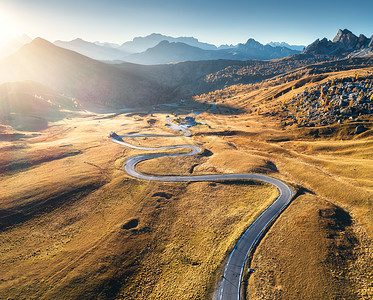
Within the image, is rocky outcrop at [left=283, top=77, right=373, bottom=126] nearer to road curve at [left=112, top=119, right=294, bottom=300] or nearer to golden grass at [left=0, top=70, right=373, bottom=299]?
golden grass at [left=0, top=70, right=373, bottom=299]

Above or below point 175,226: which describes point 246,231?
above

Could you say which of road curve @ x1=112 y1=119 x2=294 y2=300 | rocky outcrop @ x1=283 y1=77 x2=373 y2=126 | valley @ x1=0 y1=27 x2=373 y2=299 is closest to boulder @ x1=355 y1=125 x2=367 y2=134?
valley @ x1=0 y1=27 x2=373 y2=299

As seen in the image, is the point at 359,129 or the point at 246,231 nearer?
the point at 246,231

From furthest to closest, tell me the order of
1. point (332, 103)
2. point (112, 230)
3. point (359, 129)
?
point (332, 103) → point (359, 129) → point (112, 230)

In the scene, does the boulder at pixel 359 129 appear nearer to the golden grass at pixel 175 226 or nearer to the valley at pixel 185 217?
the valley at pixel 185 217

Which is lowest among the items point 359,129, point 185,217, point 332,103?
point 185,217

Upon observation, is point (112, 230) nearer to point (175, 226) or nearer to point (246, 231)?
point (175, 226)

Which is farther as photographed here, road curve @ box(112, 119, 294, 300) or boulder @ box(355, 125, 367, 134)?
boulder @ box(355, 125, 367, 134)

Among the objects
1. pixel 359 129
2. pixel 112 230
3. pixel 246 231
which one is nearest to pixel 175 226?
pixel 112 230

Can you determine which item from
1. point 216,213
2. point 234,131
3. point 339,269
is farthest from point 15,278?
point 234,131

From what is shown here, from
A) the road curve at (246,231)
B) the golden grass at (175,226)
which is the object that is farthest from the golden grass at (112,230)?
the road curve at (246,231)

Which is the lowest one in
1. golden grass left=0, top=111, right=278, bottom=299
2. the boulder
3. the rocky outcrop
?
golden grass left=0, top=111, right=278, bottom=299

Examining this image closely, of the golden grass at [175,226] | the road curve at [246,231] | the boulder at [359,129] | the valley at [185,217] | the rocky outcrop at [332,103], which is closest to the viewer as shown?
the road curve at [246,231]

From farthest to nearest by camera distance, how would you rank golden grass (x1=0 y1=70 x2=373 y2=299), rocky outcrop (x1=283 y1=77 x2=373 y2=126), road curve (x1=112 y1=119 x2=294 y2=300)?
rocky outcrop (x1=283 y1=77 x2=373 y2=126)
golden grass (x1=0 y1=70 x2=373 y2=299)
road curve (x1=112 y1=119 x2=294 y2=300)
